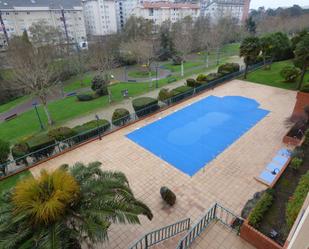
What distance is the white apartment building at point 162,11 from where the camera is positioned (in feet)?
251

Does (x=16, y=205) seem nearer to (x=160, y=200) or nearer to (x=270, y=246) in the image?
(x=160, y=200)

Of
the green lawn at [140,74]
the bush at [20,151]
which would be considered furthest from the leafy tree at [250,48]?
the bush at [20,151]

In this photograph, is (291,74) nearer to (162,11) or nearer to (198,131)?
(198,131)

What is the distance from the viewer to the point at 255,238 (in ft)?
23.3

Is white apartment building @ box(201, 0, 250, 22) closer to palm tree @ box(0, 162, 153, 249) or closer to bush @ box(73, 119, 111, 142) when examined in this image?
bush @ box(73, 119, 111, 142)

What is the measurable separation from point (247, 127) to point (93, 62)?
25715 millimetres

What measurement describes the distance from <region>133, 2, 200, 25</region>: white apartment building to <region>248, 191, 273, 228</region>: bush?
247 feet

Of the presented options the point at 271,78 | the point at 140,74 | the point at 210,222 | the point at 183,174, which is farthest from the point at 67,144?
the point at 140,74

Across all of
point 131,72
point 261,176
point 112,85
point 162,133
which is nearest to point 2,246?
point 261,176

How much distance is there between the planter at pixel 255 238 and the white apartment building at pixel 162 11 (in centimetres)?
7636

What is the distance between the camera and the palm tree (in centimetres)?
501

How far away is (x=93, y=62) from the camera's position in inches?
1312

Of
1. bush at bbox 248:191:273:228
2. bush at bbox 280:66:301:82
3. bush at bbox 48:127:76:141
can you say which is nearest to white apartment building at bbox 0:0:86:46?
bush at bbox 48:127:76:141

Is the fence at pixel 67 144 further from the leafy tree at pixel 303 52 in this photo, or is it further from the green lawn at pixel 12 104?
the green lawn at pixel 12 104
